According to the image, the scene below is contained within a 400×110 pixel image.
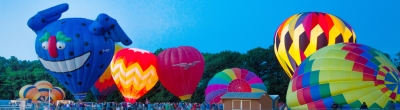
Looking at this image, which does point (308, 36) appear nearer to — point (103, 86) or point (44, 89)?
point (103, 86)

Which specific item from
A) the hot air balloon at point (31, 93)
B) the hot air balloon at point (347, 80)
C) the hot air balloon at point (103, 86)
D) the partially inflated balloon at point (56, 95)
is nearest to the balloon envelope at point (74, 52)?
the hot air balloon at point (103, 86)

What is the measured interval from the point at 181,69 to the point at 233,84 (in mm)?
2883

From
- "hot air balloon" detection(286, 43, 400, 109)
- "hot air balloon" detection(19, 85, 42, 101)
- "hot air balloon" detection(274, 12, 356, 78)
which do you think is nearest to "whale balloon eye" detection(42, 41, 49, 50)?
"hot air balloon" detection(274, 12, 356, 78)

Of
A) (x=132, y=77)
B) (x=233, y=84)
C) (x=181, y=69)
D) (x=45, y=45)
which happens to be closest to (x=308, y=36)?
(x=233, y=84)

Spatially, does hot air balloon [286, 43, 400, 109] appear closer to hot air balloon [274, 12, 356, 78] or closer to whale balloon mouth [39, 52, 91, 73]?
hot air balloon [274, 12, 356, 78]

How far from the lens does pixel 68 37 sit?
81.8ft

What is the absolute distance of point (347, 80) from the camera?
14742 millimetres

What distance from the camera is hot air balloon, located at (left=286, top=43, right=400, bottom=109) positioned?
14.5 metres

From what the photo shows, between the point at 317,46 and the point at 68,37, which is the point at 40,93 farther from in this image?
the point at 317,46

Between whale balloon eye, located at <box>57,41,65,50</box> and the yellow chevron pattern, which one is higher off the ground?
whale balloon eye, located at <box>57,41,65,50</box>

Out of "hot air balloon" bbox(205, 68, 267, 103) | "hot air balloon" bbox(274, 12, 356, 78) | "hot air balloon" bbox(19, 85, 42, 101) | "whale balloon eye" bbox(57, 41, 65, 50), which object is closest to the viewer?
"hot air balloon" bbox(274, 12, 356, 78)

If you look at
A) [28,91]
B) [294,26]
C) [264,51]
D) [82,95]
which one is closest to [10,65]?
[28,91]

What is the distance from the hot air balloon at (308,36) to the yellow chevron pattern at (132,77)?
30.1 ft

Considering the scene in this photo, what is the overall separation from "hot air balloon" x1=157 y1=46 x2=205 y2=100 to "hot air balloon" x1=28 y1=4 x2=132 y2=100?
301 cm
